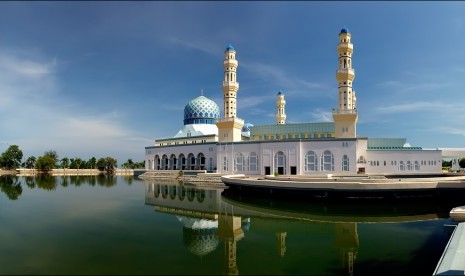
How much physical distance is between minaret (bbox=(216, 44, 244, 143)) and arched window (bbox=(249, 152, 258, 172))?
3.90m

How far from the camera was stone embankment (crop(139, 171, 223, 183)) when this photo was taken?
40269 mm

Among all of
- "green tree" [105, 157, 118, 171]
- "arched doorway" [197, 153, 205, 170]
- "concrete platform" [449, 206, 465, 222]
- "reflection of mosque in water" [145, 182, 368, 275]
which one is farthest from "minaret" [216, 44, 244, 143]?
"green tree" [105, 157, 118, 171]

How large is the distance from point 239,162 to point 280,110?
15977 mm

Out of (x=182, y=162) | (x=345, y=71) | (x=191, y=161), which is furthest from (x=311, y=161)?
(x=182, y=162)

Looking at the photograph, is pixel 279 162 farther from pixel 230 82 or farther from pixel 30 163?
pixel 30 163

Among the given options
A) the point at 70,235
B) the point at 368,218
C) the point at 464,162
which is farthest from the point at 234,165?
the point at 464,162

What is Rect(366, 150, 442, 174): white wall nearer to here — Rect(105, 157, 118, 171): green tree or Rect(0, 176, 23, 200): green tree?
Rect(0, 176, 23, 200): green tree

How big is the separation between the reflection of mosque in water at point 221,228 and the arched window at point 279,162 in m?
14.9

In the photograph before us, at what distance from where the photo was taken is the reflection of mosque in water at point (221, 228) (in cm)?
1125

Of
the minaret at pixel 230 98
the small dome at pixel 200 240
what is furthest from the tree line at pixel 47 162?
the small dome at pixel 200 240

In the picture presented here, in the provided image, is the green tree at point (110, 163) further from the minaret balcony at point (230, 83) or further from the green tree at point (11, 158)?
the minaret balcony at point (230, 83)

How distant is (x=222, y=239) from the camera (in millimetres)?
13258

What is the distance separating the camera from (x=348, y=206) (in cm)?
2156

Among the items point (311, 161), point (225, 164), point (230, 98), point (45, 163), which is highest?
point (230, 98)
